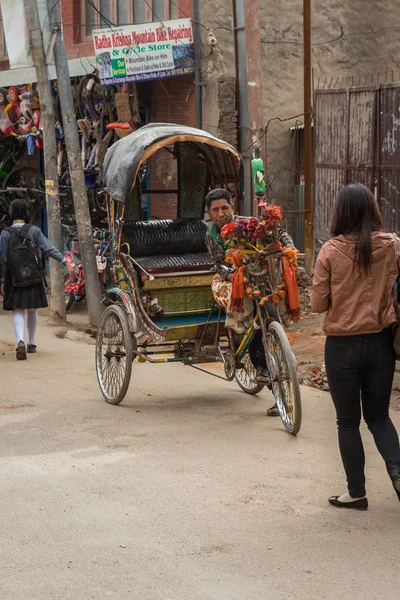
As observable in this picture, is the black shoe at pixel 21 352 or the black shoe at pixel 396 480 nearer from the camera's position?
the black shoe at pixel 396 480

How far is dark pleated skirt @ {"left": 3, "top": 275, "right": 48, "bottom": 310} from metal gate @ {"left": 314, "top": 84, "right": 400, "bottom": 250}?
13.5ft

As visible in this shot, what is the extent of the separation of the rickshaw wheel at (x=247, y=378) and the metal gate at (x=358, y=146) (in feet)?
12.3

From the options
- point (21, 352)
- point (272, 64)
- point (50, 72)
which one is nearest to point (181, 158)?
point (21, 352)

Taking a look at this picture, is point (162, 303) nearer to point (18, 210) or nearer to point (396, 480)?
point (18, 210)

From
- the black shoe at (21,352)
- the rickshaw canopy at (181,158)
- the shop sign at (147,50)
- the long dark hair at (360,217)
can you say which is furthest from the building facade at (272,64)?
the long dark hair at (360,217)

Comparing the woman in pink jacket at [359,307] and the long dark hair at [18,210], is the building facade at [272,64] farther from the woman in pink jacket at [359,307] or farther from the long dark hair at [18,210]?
the woman in pink jacket at [359,307]

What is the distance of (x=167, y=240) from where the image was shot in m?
10.0

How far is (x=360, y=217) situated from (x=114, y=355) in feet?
12.6

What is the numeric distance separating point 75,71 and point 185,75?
2031mm

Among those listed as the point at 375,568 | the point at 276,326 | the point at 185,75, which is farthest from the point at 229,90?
the point at 375,568

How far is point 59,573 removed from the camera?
4852 mm

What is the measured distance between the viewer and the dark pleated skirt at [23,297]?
1131 cm

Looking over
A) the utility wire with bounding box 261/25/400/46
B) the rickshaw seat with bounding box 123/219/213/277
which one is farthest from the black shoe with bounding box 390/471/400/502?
the utility wire with bounding box 261/25/400/46

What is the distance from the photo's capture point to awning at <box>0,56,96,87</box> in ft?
52.5
